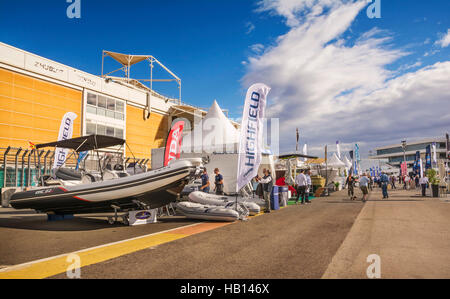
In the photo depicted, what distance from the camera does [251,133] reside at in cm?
987

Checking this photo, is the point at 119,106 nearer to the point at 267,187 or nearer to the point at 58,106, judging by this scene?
Result: the point at 58,106

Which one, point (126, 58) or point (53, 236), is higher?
point (126, 58)

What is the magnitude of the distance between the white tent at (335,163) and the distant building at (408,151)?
73269 millimetres

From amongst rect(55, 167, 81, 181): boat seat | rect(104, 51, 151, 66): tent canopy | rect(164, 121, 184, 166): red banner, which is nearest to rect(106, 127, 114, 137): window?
rect(104, 51, 151, 66): tent canopy

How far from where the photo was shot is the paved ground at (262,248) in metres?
3.77

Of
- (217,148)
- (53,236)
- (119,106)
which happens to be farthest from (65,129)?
(119,106)

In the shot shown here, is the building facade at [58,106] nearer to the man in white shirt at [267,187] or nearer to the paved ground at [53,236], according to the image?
the paved ground at [53,236]

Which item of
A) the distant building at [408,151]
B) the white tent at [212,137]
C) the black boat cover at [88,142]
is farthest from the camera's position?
the distant building at [408,151]

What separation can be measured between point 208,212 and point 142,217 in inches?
75.9

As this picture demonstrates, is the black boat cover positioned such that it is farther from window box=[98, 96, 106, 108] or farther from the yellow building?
window box=[98, 96, 106, 108]

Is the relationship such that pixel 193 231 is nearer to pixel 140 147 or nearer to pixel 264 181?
pixel 264 181

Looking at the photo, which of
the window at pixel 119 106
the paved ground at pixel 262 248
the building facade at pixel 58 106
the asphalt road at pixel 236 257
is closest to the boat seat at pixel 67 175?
the paved ground at pixel 262 248

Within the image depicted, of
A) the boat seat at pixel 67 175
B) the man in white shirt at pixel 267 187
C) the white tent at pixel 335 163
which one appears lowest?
the man in white shirt at pixel 267 187

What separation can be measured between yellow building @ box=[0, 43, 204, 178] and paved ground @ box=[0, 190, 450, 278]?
1714cm
